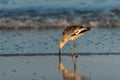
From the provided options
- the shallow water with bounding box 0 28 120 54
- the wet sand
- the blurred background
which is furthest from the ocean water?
the wet sand

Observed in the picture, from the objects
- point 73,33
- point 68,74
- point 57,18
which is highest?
point 73,33

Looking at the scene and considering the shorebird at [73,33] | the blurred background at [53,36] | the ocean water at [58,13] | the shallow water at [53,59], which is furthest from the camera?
the ocean water at [58,13]

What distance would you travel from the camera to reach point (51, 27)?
12719 millimetres

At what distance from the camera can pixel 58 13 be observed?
14.3 m

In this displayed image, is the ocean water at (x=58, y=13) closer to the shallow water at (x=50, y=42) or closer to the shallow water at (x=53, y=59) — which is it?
the shallow water at (x=50, y=42)

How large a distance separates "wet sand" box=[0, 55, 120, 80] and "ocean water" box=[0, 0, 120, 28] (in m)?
4.23

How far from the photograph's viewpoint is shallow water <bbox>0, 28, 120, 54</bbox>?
30.7 ft

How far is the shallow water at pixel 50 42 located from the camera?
936 centimetres

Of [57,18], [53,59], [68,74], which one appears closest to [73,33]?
[53,59]

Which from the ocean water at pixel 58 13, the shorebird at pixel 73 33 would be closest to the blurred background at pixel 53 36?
the ocean water at pixel 58 13

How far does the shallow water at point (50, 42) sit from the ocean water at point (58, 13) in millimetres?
1107

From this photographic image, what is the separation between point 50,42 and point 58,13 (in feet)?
14.0

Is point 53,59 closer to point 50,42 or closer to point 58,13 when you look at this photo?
point 50,42

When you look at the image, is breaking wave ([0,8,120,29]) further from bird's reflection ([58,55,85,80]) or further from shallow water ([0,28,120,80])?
bird's reflection ([58,55,85,80])
